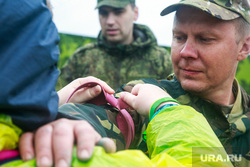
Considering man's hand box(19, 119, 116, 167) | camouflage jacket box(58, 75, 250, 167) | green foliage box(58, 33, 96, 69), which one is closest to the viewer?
man's hand box(19, 119, 116, 167)

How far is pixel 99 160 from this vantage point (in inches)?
28.3

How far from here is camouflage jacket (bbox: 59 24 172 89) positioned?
5520mm

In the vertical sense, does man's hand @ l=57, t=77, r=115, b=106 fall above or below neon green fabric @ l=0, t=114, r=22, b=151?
below

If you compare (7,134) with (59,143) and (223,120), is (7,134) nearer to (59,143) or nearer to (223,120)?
(59,143)

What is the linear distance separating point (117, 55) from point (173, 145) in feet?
15.3

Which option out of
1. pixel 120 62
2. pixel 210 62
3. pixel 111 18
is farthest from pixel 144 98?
pixel 111 18

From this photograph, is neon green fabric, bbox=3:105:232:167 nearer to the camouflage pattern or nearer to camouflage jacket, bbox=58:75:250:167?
camouflage jacket, bbox=58:75:250:167

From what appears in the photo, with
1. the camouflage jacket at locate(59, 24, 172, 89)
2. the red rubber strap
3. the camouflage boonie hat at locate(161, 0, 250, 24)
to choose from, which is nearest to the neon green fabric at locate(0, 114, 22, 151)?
the red rubber strap

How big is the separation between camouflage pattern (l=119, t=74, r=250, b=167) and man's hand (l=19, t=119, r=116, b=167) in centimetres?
126

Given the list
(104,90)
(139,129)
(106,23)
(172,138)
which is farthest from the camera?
(106,23)

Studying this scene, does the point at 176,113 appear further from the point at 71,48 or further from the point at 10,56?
the point at 71,48

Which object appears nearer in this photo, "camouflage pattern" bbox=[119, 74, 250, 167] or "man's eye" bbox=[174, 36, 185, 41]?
"camouflage pattern" bbox=[119, 74, 250, 167]

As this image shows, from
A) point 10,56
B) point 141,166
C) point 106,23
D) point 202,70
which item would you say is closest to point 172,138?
point 141,166

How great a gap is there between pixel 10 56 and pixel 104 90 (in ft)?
2.86
